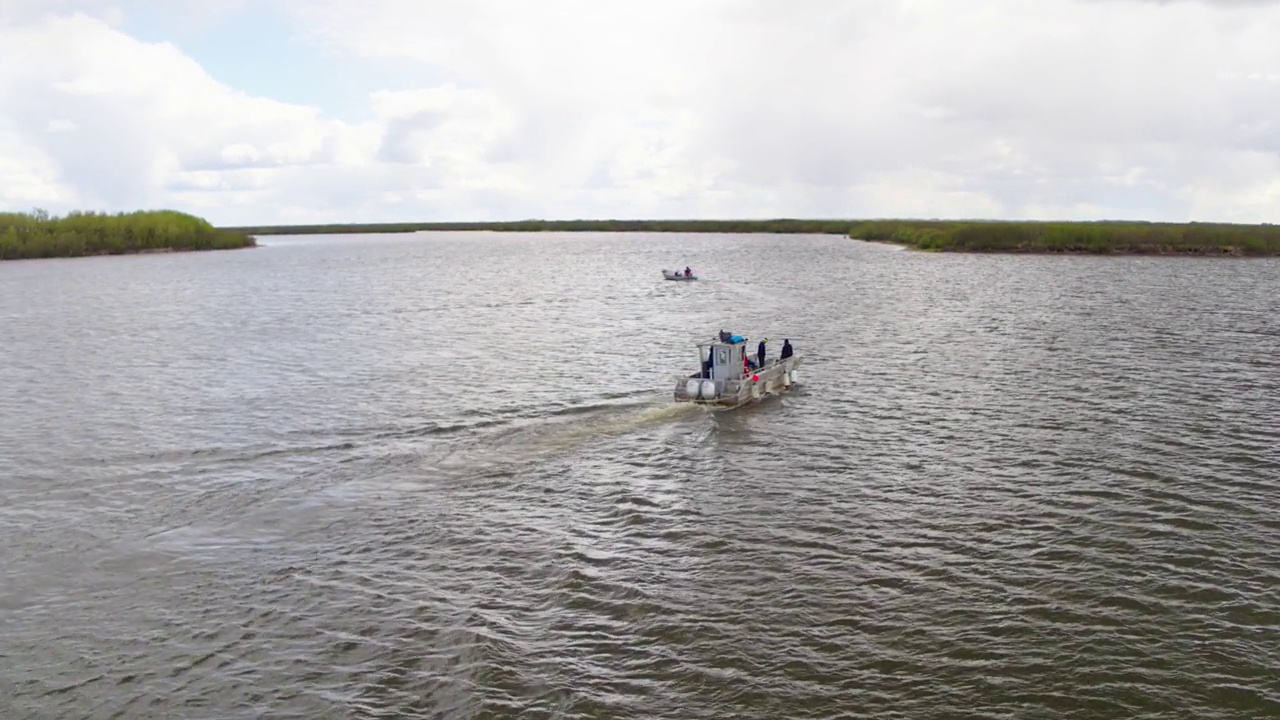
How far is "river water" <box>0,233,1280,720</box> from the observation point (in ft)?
57.4

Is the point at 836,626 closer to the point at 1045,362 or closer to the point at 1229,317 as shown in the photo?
the point at 1045,362

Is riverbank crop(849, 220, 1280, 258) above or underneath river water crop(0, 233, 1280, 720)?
above

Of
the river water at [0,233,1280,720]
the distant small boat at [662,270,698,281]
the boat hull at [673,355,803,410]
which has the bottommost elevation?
the river water at [0,233,1280,720]

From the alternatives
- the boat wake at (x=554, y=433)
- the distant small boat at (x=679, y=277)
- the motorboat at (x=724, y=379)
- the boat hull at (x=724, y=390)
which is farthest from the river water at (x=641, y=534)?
the distant small boat at (x=679, y=277)

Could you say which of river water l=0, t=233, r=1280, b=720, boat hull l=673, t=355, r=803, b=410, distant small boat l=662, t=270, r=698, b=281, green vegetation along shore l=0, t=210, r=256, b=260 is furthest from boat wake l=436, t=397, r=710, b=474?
green vegetation along shore l=0, t=210, r=256, b=260

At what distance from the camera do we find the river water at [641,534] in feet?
57.4

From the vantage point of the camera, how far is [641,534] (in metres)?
25.1

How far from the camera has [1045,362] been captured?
49375 millimetres

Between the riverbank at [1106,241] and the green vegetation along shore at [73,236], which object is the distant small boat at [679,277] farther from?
the green vegetation along shore at [73,236]

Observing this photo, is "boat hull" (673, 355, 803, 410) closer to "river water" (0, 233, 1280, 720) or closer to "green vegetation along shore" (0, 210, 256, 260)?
"river water" (0, 233, 1280, 720)

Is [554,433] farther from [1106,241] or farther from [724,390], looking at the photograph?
[1106,241]

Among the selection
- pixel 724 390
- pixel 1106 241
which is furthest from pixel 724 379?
pixel 1106 241

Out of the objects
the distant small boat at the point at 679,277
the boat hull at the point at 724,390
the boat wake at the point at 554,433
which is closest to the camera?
the boat wake at the point at 554,433

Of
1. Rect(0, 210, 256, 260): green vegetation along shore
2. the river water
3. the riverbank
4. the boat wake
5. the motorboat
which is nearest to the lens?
the river water
